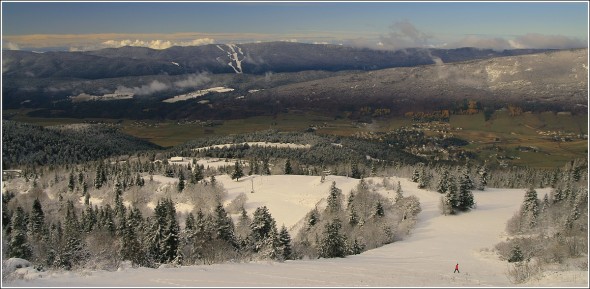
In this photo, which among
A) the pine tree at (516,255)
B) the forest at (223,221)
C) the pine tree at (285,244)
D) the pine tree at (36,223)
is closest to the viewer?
the pine tree at (516,255)


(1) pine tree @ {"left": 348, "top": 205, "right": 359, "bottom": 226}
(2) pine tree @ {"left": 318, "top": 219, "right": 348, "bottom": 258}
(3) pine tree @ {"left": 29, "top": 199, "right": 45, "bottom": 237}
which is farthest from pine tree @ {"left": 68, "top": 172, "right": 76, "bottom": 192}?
(2) pine tree @ {"left": 318, "top": 219, "right": 348, "bottom": 258}

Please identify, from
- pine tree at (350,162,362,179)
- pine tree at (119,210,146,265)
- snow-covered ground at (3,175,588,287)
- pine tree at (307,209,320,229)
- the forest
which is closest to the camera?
snow-covered ground at (3,175,588,287)

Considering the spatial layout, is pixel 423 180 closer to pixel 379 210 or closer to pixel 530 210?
pixel 379 210

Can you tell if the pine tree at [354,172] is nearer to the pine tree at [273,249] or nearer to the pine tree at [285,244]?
the pine tree at [285,244]

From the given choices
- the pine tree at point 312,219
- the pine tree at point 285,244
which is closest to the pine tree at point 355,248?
the pine tree at point 285,244

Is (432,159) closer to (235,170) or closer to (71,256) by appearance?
(235,170)

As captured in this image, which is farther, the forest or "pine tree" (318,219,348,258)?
"pine tree" (318,219,348,258)

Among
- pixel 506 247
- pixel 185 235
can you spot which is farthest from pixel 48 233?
pixel 506 247

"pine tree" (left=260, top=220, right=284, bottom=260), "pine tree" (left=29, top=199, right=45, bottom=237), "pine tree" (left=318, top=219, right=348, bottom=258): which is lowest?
"pine tree" (left=29, top=199, right=45, bottom=237)

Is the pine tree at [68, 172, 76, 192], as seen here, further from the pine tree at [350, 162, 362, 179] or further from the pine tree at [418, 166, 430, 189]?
the pine tree at [418, 166, 430, 189]
